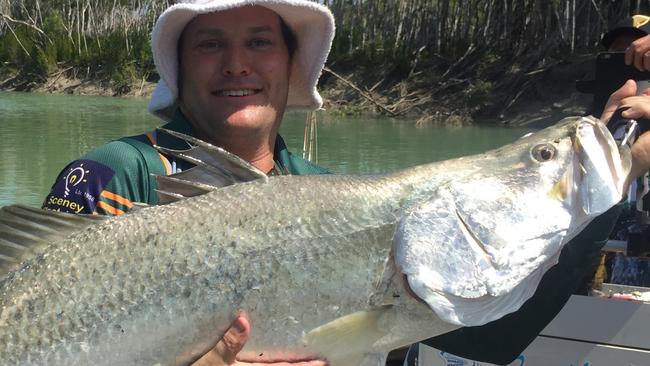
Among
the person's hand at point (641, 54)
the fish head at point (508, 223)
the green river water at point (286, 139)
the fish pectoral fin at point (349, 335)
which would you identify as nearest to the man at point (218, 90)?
the fish head at point (508, 223)

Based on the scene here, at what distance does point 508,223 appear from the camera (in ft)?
6.07

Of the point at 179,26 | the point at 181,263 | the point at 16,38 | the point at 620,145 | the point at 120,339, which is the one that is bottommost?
the point at 16,38

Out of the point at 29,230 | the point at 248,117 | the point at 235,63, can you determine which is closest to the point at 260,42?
the point at 235,63

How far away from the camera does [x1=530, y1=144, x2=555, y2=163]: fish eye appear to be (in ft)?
6.19

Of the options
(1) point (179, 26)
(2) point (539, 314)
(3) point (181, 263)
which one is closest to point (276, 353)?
(3) point (181, 263)

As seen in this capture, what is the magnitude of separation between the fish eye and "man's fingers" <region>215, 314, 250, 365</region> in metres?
0.81

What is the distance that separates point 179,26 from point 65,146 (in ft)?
48.8

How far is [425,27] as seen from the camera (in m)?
31.1

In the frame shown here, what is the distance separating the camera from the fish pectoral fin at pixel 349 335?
6.06ft

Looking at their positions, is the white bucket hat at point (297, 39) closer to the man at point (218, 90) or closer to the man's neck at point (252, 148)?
the man at point (218, 90)

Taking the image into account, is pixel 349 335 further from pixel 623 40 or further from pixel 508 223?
pixel 623 40

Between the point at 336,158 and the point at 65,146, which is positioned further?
the point at 65,146

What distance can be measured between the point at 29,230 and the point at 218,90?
91 centimetres

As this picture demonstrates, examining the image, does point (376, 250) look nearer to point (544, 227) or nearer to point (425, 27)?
point (544, 227)
